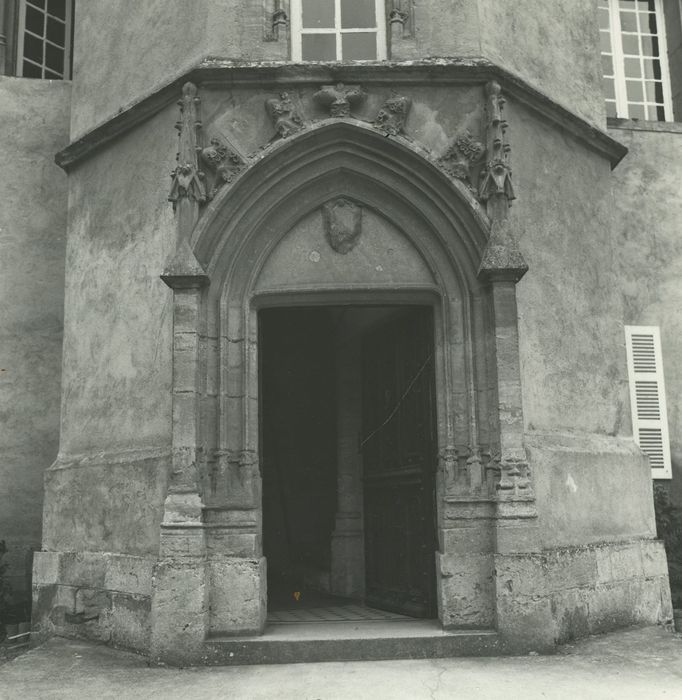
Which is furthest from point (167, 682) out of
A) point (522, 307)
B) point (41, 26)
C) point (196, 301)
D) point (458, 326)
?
point (41, 26)

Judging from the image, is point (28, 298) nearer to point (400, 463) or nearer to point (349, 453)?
point (349, 453)

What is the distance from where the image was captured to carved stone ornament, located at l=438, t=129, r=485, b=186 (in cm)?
696

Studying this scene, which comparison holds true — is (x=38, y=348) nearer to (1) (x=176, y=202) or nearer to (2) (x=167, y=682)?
(1) (x=176, y=202)

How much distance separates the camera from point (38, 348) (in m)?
9.16

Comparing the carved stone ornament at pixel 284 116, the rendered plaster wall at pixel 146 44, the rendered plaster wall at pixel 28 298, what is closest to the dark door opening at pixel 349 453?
the carved stone ornament at pixel 284 116

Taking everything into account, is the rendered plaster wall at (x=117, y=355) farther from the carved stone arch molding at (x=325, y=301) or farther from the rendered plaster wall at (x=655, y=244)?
the rendered plaster wall at (x=655, y=244)

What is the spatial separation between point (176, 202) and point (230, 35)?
1.57 metres

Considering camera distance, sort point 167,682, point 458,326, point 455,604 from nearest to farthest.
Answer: point 167,682 → point 455,604 → point 458,326

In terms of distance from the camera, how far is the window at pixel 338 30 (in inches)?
296

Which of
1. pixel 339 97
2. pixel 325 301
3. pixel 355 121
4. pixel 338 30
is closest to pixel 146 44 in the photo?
pixel 338 30

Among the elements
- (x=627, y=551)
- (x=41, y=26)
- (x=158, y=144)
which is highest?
(x=41, y=26)

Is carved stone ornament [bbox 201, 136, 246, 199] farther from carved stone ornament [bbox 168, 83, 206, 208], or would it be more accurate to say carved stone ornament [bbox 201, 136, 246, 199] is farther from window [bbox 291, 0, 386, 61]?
window [bbox 291, 0, 386, 61]

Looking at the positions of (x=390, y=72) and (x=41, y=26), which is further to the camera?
(x=41, y=26)

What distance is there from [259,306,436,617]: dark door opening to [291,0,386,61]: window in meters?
2.24
